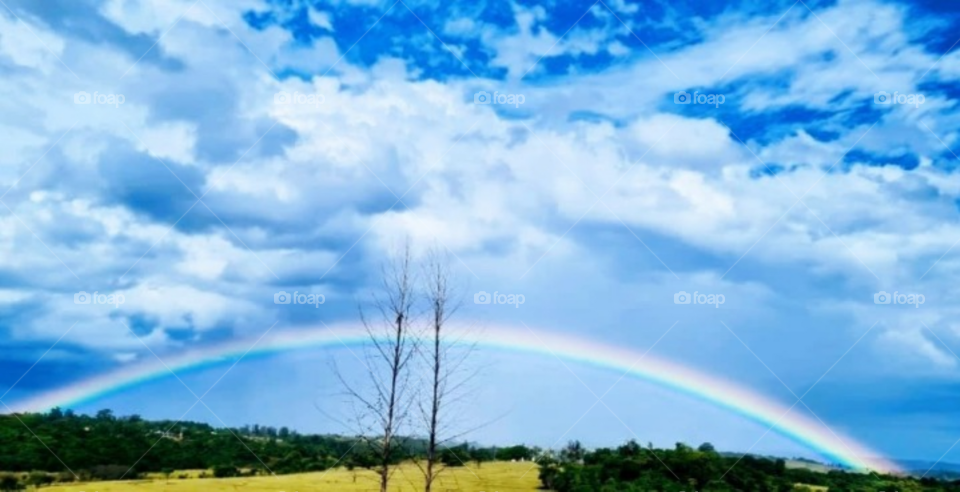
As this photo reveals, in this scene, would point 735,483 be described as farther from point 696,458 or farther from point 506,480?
point 506,480

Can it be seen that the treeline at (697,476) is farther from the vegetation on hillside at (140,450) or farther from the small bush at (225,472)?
the small bush at (225,472)

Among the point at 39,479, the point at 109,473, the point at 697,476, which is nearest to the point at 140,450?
the point at 109,473

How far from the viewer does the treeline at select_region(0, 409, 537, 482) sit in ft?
131

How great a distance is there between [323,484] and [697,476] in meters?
17.1

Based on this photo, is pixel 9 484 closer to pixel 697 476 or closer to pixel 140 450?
pixel 140 450

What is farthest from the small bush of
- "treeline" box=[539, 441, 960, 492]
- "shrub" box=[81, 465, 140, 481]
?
"treeline" box=[539, 441, 960, 492]

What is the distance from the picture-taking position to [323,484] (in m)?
34.8

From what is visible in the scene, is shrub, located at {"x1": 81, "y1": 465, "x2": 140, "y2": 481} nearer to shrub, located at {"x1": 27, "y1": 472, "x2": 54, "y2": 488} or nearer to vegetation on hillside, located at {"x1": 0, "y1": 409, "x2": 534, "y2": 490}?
vegetation on hillside, located at {"x1": 0, "y1": 409, "x2": 534, "y2": 490}

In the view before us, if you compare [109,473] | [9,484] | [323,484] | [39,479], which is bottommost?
[323,484]

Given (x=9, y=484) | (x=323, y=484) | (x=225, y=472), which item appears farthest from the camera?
(x=225, y=472)

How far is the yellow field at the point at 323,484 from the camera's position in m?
33.8

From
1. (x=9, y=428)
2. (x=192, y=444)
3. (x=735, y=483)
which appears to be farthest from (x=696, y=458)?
(x=9, y=428)

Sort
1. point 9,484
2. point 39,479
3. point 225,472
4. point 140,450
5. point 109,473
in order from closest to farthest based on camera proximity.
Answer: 1. point 9,484
2. point 39,479
3. point 109,473
4. point 225,472
5. point 140,450

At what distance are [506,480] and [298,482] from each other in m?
9.68
